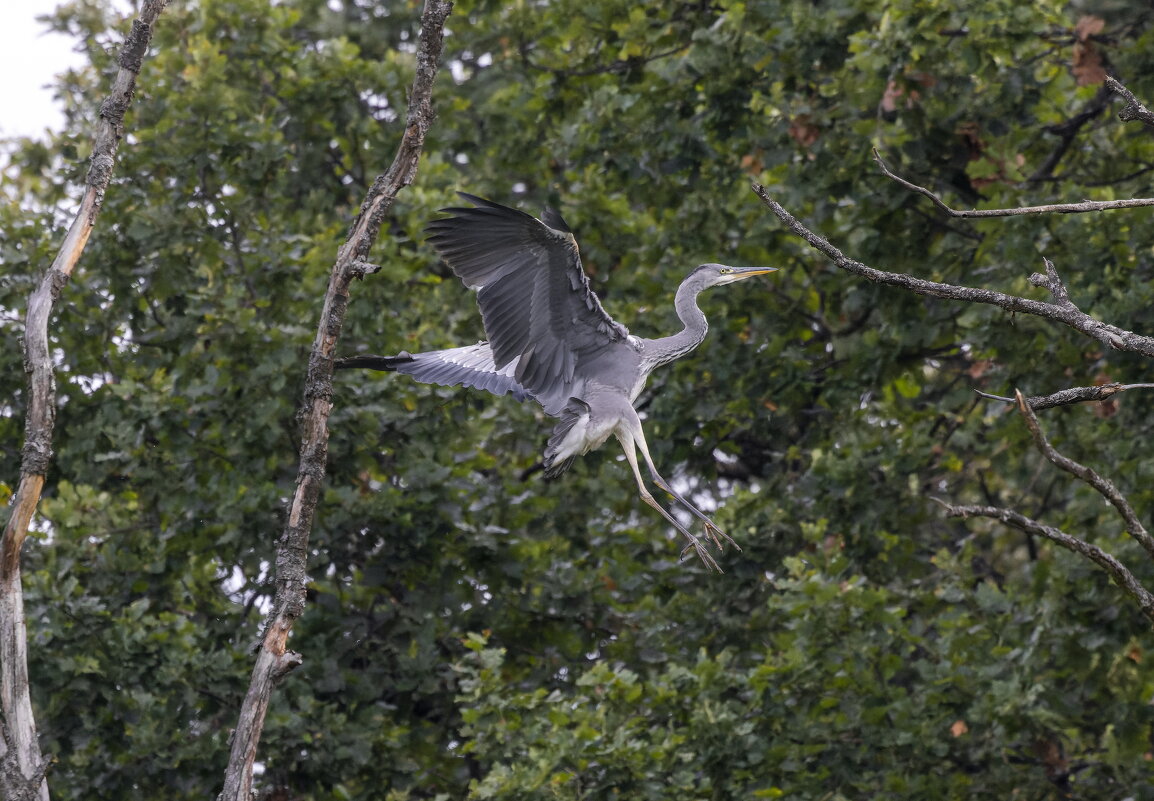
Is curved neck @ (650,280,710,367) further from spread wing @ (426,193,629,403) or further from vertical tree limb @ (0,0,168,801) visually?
vertical tree limb @ (0,0,168,801)

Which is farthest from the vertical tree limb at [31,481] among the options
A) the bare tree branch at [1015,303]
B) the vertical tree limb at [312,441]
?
the bare tree branch at [1015,303]

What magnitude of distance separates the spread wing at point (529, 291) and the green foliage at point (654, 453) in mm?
1869

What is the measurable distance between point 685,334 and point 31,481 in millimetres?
2721

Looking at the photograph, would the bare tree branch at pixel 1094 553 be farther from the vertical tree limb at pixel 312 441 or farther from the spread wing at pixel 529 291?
the vertical tree limb at pixel 312 441

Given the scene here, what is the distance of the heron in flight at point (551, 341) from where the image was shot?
5.11m

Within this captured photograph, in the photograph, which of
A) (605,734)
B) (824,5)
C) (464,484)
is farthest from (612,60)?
(605,734)

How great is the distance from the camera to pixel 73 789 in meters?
6.84

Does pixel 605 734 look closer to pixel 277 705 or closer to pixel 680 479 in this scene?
pixel 277 705

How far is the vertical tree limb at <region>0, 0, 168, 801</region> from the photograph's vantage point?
13.7 ft

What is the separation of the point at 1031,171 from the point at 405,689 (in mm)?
4775

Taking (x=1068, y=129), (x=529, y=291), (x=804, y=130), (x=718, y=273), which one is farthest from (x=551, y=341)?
(x=1068, y=129)

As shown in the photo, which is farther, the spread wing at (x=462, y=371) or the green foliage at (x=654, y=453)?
the green foliage at (x=654, y=453)

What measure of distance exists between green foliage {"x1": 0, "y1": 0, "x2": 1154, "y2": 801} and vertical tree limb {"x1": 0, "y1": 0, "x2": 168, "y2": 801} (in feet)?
8.24

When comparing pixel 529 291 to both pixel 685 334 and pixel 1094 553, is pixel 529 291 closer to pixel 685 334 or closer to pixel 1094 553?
pixel 685 334
